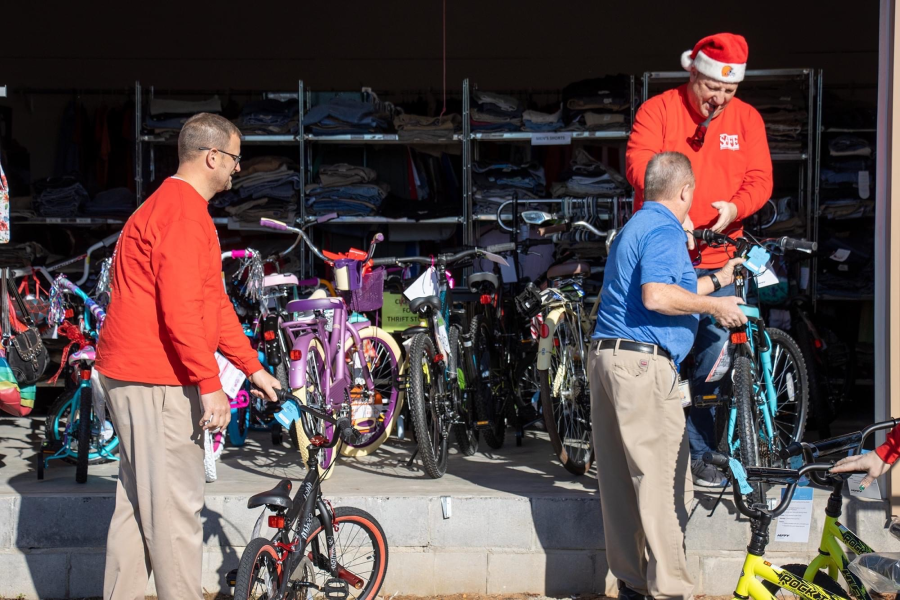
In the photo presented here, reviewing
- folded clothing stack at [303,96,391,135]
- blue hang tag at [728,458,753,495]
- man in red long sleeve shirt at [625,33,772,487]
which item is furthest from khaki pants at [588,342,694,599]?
folded clothing stack at [303,96,391,135]

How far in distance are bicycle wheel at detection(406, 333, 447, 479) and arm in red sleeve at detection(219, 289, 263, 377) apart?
1.22 m

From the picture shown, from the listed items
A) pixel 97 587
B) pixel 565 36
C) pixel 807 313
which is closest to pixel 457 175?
pixel 565 36

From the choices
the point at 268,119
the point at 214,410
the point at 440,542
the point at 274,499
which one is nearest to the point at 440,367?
the point at 440,542

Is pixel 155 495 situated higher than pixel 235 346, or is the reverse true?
pixel 235 346

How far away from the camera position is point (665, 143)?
420 centimetres

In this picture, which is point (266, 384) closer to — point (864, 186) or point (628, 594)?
point (628, 594)

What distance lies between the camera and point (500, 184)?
677cm

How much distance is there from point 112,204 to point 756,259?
16.2ft

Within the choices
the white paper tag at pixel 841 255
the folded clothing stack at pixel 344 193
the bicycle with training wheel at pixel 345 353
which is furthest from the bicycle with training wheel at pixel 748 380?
the folded clothing stack at pixel 344 193

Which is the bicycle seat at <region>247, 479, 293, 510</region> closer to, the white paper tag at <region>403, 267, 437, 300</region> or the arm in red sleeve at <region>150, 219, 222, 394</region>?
the arm in red sleeve at <region>150, 219, 222, 394</region>

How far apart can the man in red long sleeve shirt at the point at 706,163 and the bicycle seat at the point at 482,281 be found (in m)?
1.29

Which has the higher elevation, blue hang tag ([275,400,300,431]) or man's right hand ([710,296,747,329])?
man's right hand ([710,296,747,329])

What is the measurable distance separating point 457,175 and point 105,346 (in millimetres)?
4452

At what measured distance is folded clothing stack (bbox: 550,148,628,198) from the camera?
6.57 m
